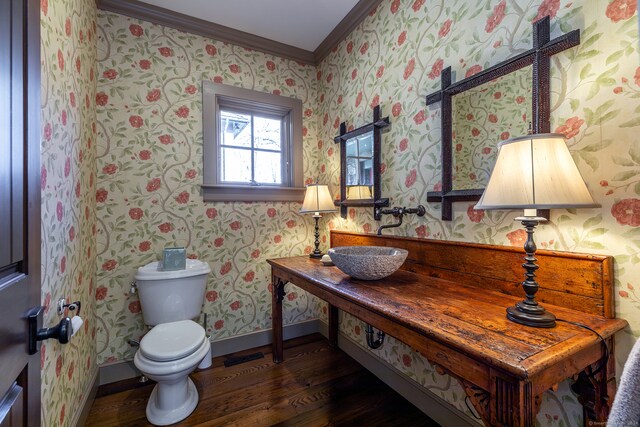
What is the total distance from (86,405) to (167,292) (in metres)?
0.66

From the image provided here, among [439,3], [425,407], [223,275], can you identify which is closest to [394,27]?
[439,3]

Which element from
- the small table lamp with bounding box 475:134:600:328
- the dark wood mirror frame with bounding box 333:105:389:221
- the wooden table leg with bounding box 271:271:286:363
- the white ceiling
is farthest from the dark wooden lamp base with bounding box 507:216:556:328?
the white ceiling

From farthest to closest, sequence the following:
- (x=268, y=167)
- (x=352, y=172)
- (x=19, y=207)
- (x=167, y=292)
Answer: (x=268, y=167)
(x=352, y=172)
(x=167, y=292)
(x=19, y=207)

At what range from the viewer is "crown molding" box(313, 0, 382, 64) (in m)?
1.94

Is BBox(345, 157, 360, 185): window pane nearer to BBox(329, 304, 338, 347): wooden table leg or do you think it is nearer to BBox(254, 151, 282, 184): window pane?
BBox(254, 151, 282, 184): window pane

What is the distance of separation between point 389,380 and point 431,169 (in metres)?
1.32

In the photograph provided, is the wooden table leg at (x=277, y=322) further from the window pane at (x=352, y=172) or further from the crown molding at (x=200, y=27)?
the crown molding at (x=200, y=27)

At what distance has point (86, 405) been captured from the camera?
1536 mm

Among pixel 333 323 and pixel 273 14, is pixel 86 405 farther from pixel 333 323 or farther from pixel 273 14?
pixel 273 14

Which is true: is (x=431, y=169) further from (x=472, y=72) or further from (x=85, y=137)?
(x=85, y=137)

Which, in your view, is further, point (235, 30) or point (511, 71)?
point (235, 30)

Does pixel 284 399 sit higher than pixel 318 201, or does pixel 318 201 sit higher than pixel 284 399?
pixel 318 201

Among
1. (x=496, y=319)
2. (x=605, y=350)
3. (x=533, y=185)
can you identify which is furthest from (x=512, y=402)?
(x=533, y=185)

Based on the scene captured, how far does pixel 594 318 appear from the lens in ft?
3.02
